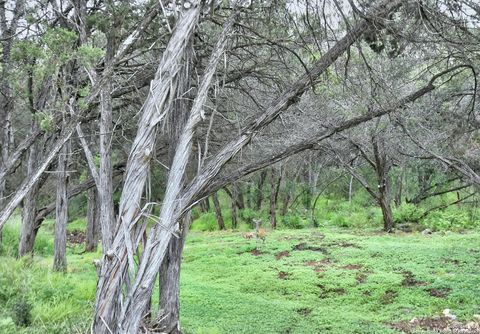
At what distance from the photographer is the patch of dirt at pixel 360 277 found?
9.90m

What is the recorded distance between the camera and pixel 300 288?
9.81 metres

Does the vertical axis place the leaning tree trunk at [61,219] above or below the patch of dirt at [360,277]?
above

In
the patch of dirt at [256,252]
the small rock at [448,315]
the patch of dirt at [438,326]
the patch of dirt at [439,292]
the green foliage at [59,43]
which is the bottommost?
the patch of dirt at [438,326]

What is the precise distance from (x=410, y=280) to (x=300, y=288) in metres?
2.05

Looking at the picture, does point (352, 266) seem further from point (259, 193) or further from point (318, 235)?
point (259, 193)

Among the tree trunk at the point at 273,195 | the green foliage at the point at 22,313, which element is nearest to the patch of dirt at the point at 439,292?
the green foliage at the point at 22,313

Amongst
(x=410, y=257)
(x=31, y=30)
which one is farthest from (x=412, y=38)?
(x=410, y=257)

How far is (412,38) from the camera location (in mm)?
4180

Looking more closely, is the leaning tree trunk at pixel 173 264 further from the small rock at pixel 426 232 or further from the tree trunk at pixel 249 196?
the tree trunk at pixel 249 196

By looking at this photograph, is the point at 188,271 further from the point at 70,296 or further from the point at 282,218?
the point at 282,218

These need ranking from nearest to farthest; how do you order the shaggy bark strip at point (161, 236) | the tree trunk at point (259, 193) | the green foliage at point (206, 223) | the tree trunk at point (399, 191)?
1. the shaggy bark strip at point (161, 236)
2. the tree trunk at point (399, 191)
3. the green foliage at point (206, 223)
4. the tree trunk at point (259, 193)

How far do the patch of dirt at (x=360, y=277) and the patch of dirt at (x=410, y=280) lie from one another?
2.42ft

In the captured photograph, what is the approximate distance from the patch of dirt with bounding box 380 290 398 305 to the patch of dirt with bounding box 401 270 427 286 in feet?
1.53

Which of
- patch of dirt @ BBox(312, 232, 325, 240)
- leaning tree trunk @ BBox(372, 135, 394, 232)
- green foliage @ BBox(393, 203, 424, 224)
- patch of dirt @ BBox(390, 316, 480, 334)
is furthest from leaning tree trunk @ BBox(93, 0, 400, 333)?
green foliage @ BBox(393, 203, 424, 224)
